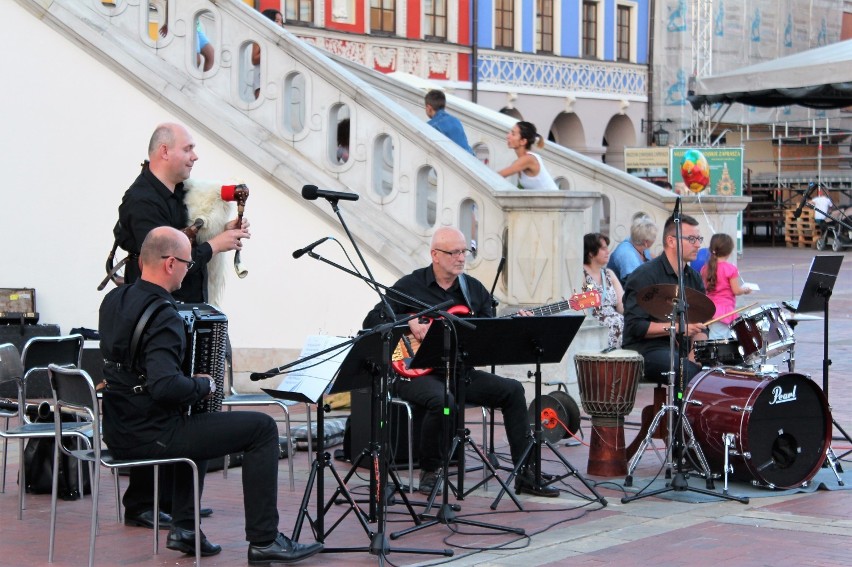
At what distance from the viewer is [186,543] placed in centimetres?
699

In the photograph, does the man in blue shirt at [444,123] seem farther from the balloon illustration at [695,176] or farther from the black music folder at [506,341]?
the balloon illustration at [695,176]

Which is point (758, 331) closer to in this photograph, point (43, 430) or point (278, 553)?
point (278, 553)

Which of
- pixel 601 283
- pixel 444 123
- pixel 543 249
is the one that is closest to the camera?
pixel 543 249

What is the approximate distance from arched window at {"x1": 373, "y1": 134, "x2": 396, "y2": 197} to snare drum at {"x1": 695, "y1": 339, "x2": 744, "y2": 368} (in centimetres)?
365

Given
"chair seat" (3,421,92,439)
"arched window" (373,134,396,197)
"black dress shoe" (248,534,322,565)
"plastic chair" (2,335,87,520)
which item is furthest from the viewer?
"arched window" (373,134,396,197)

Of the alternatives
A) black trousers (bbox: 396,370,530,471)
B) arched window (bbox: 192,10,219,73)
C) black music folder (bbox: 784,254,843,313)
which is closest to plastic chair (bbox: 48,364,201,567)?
black trousers (bbox: 396,370,530,471)

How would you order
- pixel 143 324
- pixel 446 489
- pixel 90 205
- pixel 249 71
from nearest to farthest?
pixel 143 324, pixel 446 489, pixel 90 205, pixel 249 71

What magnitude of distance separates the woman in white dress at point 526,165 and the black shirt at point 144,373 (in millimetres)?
6319

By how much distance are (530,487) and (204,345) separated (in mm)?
2584

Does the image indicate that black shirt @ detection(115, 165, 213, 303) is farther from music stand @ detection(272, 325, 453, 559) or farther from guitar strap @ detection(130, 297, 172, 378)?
music stand @ detection(272, 325, 453, 559)

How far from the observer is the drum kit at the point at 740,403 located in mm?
8453

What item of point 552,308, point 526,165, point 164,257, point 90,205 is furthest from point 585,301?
point 90,205

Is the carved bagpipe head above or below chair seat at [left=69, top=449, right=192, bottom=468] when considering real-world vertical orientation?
above

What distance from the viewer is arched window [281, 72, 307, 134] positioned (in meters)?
12.1
